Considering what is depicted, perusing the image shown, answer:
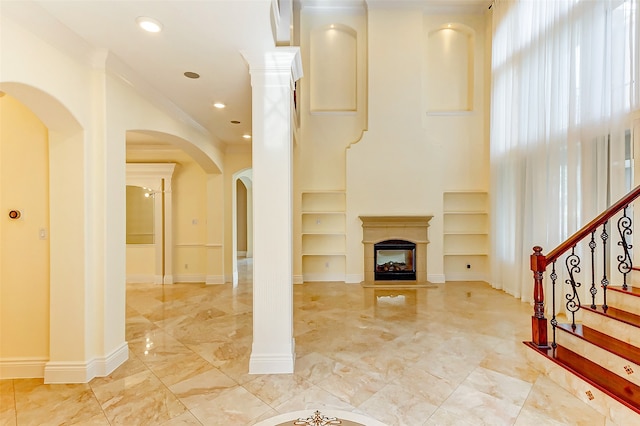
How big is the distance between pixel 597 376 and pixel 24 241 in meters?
4.93

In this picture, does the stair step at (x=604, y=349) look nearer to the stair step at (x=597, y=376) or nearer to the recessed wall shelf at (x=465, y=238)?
the stair step at (x=597, y=376)

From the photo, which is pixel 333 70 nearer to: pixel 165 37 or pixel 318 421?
pixel 165 37

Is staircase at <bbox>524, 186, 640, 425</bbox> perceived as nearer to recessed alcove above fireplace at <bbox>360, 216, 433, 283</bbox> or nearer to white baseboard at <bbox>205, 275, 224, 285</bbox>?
recessed alcove above fireplace at <bbox>360, 216, 433, 283</bbox>

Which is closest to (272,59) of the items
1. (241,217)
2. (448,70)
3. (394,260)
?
(394,260)

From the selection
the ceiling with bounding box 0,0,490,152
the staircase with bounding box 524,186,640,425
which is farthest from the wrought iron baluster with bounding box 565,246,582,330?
the ceiling with bounding box 0,0,490,152

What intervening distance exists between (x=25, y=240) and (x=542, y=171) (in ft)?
20.4

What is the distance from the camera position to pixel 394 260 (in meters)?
6.65

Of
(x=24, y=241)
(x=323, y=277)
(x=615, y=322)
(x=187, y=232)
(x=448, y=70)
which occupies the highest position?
(x=448, y=70)

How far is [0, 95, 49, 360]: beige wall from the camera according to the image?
2693mm

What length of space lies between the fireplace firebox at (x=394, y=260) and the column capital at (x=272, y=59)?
4.54 meters

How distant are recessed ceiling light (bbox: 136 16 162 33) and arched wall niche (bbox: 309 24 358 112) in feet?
16.2

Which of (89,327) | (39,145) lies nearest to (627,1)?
(39,145)

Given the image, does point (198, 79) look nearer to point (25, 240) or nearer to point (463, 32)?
point (25, 240)

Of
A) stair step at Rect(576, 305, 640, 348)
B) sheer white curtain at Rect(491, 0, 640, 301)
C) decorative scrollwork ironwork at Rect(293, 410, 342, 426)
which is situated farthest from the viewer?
sheer white curtain at Rect(491, 0, 640, 301)
